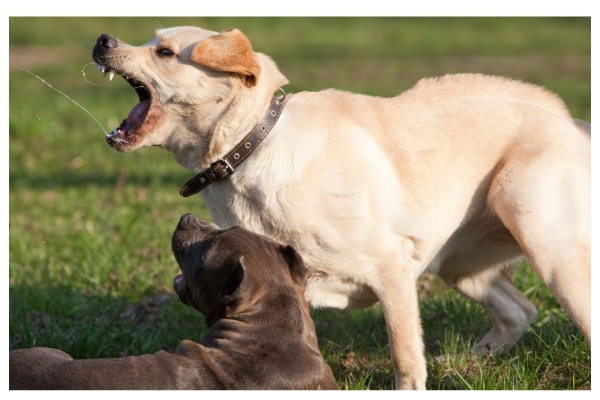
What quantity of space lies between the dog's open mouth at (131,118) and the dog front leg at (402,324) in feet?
4.88

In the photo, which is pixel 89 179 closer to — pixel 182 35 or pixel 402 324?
pixel 182 35

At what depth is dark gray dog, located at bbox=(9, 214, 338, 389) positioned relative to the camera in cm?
386

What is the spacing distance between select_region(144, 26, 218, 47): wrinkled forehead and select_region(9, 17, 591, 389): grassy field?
1.66ft

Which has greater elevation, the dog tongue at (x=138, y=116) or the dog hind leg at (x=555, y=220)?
the dog tongue at (x=138, y=116)

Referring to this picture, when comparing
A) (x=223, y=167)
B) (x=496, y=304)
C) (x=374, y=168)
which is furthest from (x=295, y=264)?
(x=496, y=304)

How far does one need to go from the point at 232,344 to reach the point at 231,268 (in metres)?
0.36

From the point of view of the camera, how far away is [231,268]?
4.07m

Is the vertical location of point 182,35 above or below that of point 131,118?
above

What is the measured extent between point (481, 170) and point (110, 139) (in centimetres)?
206

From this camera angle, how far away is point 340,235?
4414 millimetres

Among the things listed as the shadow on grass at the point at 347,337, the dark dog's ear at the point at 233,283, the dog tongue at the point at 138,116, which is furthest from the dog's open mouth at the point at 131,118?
the shadow on grass at the point at 347,337

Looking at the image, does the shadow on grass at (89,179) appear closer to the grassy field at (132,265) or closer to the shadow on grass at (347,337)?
the grassy field at (132,265)

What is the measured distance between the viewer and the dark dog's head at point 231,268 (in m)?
4.04

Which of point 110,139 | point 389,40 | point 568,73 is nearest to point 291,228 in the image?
point 110,139
